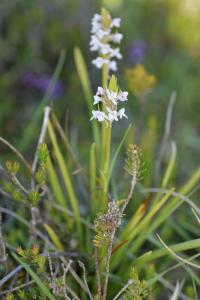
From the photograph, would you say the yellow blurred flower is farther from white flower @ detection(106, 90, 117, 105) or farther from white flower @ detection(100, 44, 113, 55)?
white flower @ detection(106, 90, 117, 105)

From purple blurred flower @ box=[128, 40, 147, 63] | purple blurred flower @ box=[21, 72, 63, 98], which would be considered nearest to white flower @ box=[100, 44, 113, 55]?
purple blurred flower @ box=[21, 72, 63, 98]

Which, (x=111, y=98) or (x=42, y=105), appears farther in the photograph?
(x=42, y=105)

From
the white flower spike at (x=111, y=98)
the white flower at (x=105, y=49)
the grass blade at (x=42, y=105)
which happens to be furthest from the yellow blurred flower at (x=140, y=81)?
the white flower spike at (x=111, y=98)

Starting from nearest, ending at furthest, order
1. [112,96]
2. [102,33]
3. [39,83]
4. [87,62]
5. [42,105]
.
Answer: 1. [112,96]
2. [102,33]
3. [42,105]
4. [39,83]
5. [87,62]

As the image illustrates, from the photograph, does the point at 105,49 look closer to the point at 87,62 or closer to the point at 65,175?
the point at 65,175

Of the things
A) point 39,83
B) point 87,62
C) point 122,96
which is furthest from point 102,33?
point 87,62

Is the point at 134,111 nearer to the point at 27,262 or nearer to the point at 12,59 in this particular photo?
the point at 12,59

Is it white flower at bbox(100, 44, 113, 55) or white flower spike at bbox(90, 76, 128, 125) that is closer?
white flower spike at bbox(90, 76, 128, 125)
